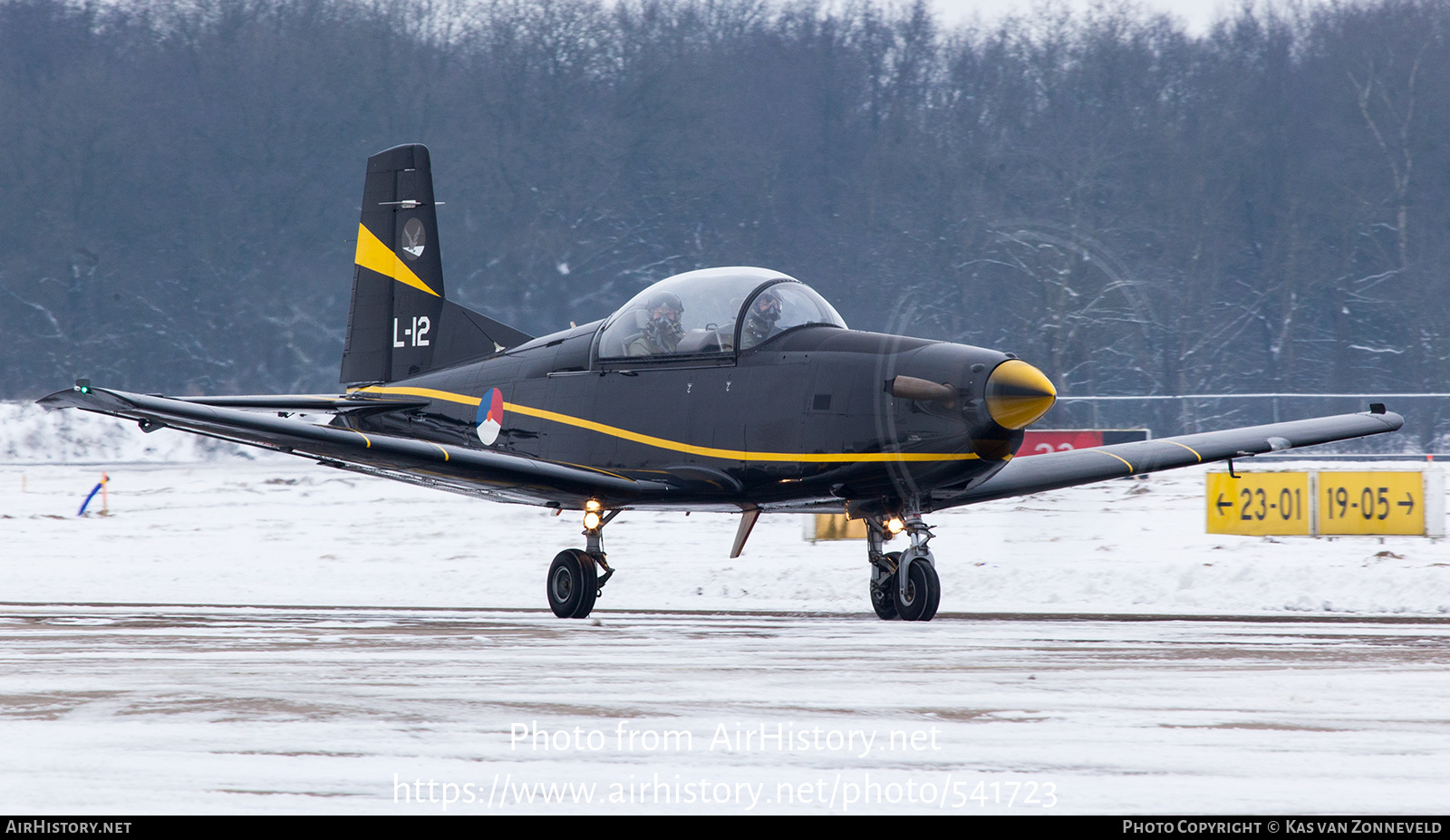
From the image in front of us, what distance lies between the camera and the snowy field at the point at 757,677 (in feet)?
14.3

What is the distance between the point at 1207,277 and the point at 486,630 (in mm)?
38708

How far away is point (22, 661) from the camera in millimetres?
8180

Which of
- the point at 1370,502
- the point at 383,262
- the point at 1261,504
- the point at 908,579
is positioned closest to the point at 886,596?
the point at 908,579

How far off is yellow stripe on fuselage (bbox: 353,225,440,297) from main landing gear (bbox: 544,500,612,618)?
454 centimetres

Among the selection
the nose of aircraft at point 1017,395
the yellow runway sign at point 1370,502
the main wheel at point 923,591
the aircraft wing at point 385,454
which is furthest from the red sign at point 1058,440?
the nose of aircraft at point 1017,395

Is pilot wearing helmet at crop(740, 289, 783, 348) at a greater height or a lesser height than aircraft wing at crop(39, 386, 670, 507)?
greater

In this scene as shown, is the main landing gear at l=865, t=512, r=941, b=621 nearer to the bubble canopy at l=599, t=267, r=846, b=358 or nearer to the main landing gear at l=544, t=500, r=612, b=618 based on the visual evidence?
the bubble canopy at l=599, t=267, r=846, b=358

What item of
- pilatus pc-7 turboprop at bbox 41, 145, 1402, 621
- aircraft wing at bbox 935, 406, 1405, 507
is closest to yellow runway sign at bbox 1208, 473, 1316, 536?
pilatus pc-7 turboprop at bbox 41, 145, 1402, 621

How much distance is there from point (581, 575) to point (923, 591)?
9.55ft

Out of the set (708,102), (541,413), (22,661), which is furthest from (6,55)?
(22,661)

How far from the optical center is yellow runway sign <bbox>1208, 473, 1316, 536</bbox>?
1667 centimetres

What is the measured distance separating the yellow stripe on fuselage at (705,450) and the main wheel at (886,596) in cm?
122

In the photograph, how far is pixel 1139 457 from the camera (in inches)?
498

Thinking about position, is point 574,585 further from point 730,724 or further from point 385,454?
point 730,724
